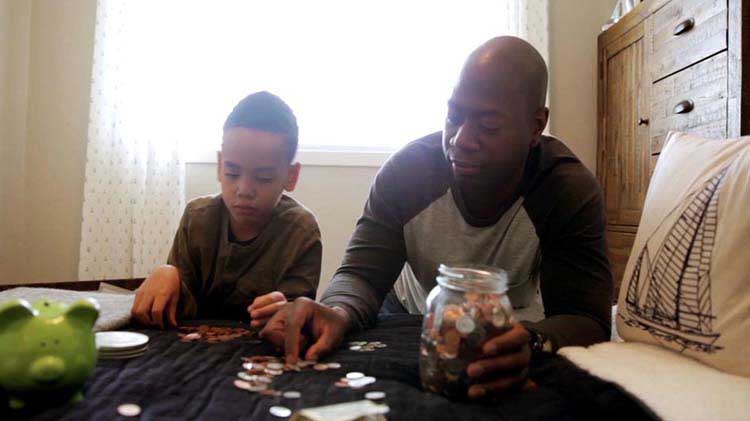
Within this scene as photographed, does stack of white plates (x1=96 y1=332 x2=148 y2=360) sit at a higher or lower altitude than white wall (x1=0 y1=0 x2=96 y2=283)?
lower

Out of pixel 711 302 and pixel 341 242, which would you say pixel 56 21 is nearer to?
pixel 341 242

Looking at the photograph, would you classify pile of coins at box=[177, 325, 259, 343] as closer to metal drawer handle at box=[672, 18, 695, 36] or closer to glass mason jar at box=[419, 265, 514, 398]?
glass mason jar at box=[419, 265, 514, 398]

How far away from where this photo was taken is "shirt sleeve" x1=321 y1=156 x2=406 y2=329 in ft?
3.40

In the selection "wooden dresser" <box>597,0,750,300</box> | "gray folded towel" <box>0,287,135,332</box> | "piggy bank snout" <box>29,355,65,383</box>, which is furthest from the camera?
"wooden dresser" <box>597,0,750,300</box>

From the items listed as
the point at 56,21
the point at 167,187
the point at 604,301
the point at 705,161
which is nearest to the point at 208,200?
the point at 604,301

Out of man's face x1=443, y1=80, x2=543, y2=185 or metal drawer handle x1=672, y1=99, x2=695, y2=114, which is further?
metal drawer handle x1=672, y1=99, x2=695, y2=114

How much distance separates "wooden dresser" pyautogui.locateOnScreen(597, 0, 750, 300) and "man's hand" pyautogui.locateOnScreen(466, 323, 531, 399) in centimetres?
145

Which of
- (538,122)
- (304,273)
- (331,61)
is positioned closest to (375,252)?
(304,273)

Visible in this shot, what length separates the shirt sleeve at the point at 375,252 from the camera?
1.04 meters

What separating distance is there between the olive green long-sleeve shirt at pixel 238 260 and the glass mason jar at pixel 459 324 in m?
0.55

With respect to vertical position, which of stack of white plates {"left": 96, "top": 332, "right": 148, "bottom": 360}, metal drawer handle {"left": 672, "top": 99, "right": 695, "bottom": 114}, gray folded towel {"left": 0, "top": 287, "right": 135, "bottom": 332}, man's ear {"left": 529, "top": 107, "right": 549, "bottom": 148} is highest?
metal drawer handle {"left": 672, "top": 99, "right": 695, "bottom": 114}

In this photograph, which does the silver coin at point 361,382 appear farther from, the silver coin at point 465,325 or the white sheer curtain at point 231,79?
the white sheer curtain at point 231,79

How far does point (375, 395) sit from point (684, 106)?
184 centimetres

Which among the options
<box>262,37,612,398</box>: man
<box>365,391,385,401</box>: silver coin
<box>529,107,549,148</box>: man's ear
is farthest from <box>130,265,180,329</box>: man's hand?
<box>529,107,549,148</box>: man's ear
